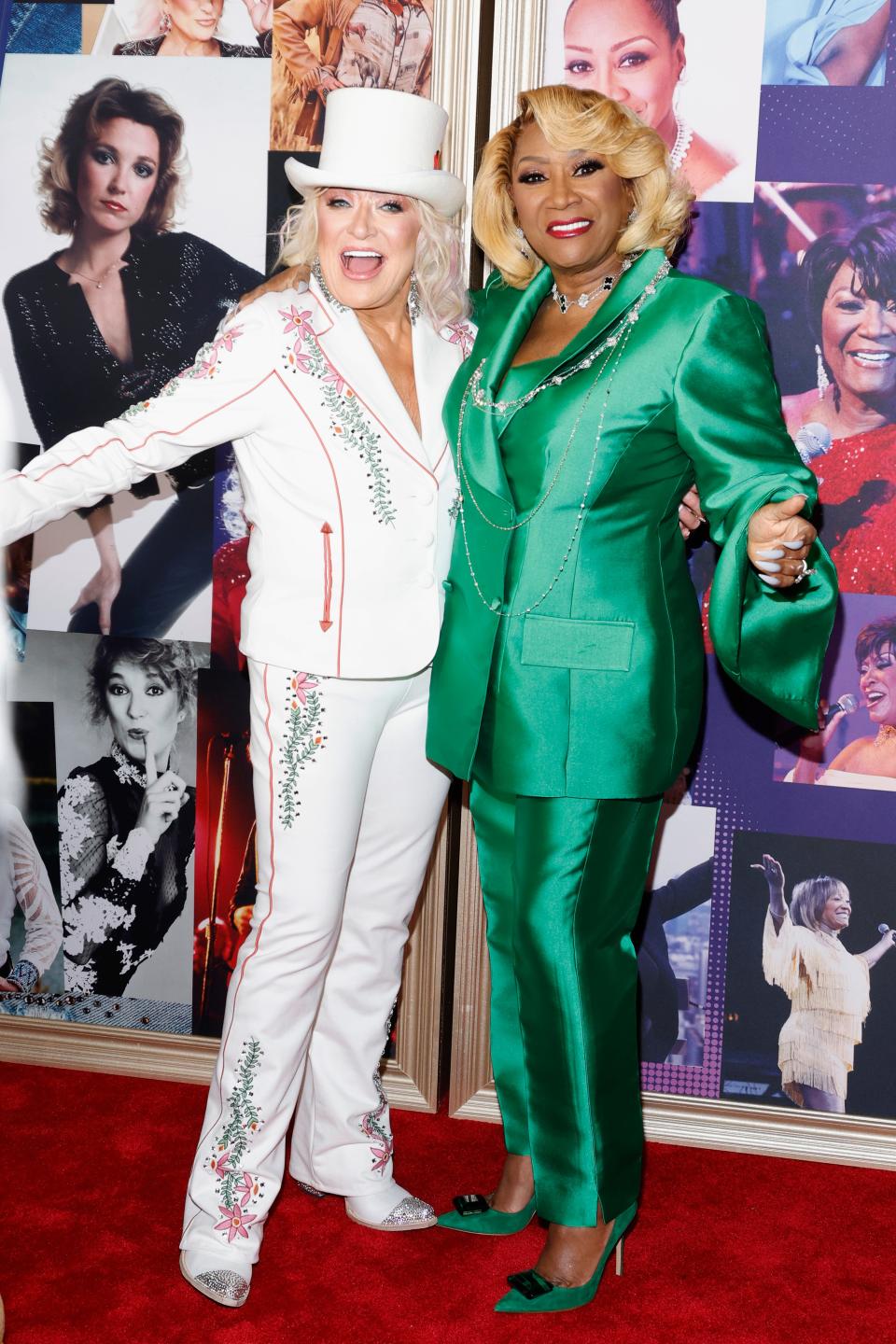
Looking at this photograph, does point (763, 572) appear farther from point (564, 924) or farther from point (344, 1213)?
point (344, 1213)

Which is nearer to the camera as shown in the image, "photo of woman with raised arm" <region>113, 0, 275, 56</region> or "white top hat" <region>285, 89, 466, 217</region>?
"white top hat" <region>285, 89, 466, 217</region>

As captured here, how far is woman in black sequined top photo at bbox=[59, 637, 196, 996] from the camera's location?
263 cm

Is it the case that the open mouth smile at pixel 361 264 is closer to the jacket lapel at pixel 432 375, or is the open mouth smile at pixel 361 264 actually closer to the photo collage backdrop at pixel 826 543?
the jacket lapel at pixel 432 375

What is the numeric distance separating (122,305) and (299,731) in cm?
95

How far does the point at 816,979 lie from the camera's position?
2.52 m

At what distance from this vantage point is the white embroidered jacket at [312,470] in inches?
77.0

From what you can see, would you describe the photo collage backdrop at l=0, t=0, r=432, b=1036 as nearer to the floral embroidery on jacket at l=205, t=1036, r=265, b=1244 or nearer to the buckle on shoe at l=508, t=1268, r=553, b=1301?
the floral embroidery on jacket at l=205, t=1036, r=265, b=1244

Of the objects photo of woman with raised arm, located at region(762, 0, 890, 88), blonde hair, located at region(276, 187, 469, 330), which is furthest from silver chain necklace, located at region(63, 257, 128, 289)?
photo of woman with raised arm, located at region(762, 0, 890, 88)

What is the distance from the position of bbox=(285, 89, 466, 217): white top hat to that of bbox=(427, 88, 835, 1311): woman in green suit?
0.11 m

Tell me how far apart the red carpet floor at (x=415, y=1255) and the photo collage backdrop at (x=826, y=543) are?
0.82 feet

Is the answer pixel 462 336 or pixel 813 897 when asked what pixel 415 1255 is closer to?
pixel 813 897

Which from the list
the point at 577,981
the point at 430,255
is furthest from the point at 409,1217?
the point at 430,255

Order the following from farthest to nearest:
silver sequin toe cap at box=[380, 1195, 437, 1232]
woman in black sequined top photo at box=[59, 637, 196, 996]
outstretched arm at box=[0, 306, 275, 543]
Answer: woman in black sequined top photo at box=[59, 637, 196, 996], silver sequin toe cap at box=[380, 1195, 437, 1232], outstretched arm at box=[0, 306, 275, 543]

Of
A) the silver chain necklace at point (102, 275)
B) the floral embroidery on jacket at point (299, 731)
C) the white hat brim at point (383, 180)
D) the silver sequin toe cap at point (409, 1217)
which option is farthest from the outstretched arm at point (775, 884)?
the silver chain necklace at point (102, 275)
